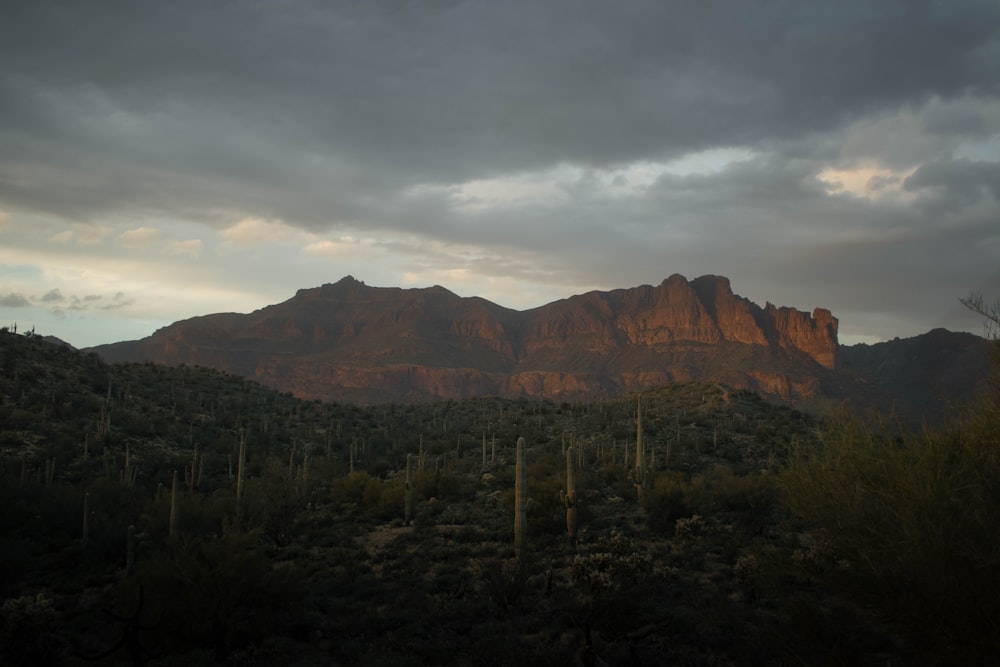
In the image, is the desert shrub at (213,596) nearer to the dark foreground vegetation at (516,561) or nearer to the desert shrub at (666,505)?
the dark foreground vegetation at (516,561)

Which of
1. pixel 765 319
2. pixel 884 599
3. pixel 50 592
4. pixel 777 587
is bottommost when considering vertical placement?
pixel 50 592

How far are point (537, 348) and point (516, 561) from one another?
164971 mm

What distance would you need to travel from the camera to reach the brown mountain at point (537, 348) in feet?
429

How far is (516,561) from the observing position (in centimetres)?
1398

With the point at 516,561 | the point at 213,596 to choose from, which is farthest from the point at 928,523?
the point at 213,596

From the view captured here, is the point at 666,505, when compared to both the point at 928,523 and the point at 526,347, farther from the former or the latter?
the point at 526,347

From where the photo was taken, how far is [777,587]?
930 cm

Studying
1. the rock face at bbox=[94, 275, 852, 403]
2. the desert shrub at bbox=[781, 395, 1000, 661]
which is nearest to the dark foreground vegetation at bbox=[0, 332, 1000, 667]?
the desert shrub at bbox=[781, 395, 1000, 661]

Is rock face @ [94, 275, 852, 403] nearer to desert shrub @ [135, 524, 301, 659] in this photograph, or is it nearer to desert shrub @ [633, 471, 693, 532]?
desert shrub @ [633, 471, 693, 532]

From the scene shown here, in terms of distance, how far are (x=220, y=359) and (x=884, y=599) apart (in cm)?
17087

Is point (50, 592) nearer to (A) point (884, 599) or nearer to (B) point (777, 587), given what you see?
(B) point (777, 587)

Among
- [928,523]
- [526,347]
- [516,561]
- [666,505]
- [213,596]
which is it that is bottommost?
[516,561]

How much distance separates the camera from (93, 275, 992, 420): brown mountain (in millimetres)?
130875

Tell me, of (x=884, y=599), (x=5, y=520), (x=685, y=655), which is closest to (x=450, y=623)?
(x=685, y=655)
